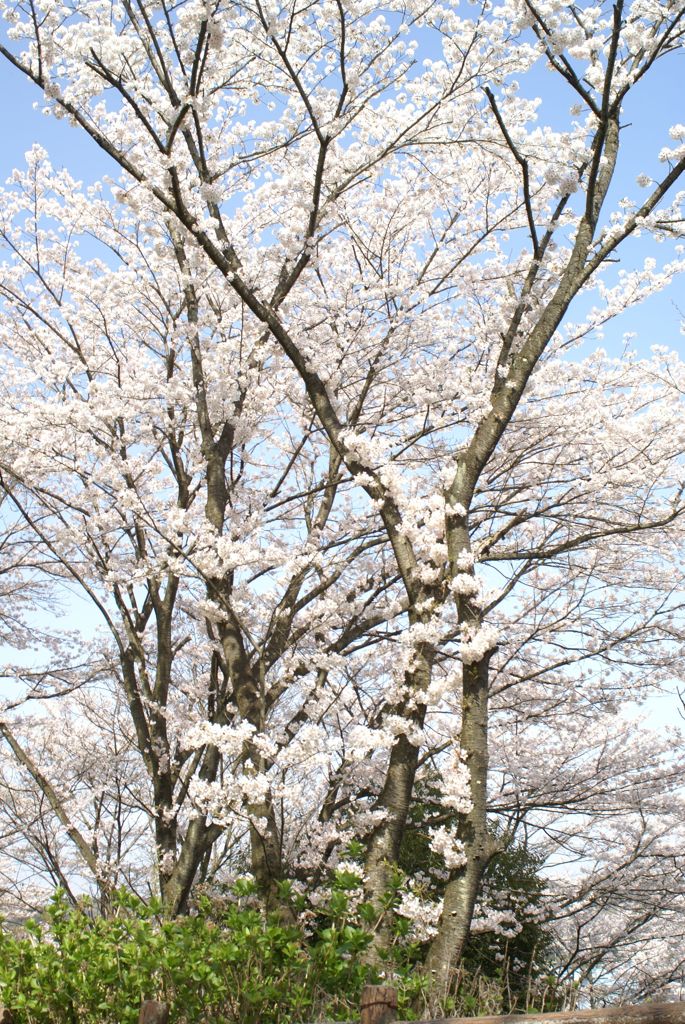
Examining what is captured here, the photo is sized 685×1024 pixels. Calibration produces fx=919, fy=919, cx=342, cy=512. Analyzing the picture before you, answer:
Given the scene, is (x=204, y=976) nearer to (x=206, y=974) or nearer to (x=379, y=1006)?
(x=206, y=974)

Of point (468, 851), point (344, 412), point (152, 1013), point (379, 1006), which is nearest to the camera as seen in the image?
point (379, 1006)

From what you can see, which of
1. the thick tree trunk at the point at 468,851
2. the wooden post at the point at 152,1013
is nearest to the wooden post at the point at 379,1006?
the wooden post at the point at 152,1013

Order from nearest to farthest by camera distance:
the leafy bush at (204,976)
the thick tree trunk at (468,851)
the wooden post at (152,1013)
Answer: the wooden post at (152,1013) → the leafy bush at (204,976) → the thick tree trunk at (468,851)

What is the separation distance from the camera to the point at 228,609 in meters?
6.84

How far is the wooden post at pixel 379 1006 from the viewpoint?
3.49 meters

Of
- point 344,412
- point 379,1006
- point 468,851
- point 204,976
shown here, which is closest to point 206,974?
point 204,976

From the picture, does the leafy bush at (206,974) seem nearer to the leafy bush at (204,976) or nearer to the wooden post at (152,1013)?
the leafy bush at (204,976)

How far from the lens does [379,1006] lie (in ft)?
11.5

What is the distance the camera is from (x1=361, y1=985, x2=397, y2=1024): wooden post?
11.5 feet

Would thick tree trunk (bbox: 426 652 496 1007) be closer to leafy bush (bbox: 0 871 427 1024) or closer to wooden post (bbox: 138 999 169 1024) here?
leafy bush (bbox: 0 871 427 1024)

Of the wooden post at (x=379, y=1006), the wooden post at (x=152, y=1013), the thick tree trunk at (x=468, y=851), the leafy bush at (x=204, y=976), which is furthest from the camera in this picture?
the thick tree trunk at (x=468, y=851)

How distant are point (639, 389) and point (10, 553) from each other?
743 centimetres

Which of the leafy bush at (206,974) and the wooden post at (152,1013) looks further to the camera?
the leafy bush at (206,974)

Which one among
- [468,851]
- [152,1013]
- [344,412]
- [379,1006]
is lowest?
[152,1013]
